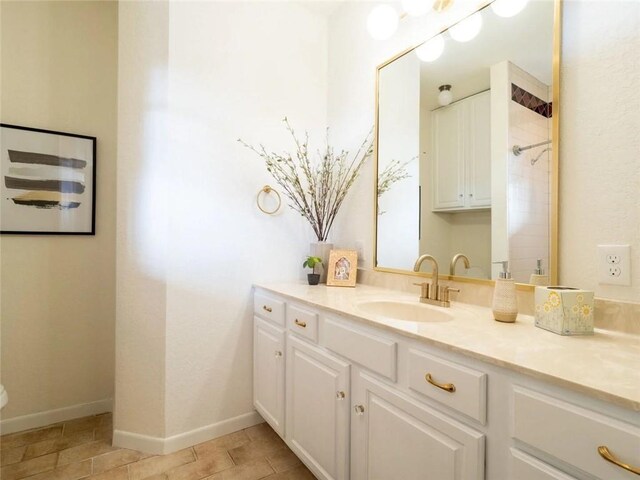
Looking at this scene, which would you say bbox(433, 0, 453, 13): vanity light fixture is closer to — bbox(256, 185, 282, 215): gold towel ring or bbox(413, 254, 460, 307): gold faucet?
bbox(413, 254, 460, 307): gold faucet

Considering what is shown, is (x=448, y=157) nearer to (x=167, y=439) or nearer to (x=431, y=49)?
(x=431, y=49)

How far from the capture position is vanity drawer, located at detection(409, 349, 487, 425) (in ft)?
2.57

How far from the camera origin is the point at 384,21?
1.68 metres

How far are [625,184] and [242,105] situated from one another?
184 cm

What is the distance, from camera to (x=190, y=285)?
5.82 feet

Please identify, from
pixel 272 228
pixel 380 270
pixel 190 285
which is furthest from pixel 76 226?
pixel 380 270

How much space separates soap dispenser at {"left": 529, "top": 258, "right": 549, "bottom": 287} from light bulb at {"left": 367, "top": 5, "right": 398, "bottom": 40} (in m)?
1.35

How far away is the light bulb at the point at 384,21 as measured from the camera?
1668 millimetres

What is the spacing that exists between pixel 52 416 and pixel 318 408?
5.75 feet

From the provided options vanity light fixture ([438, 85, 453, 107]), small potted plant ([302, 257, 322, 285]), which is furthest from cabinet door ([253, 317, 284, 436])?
vanity light fixture ([438, 85, 453, 107])

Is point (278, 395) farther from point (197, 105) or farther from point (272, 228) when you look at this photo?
point (197, 105)

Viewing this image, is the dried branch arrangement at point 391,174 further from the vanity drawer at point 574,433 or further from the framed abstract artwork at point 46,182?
the framed abstract artwork at point 46,182

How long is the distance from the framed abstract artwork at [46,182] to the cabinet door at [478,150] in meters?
2.19

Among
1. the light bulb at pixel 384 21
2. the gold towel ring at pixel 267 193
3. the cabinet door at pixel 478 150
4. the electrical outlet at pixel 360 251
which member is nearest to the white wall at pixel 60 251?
the gold towel ring at pixel 267 193
